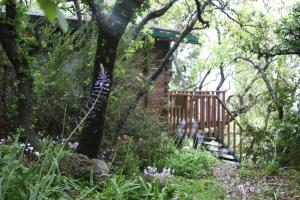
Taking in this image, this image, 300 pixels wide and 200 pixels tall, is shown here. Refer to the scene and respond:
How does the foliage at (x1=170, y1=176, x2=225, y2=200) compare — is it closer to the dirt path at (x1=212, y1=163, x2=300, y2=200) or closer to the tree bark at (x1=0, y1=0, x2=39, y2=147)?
the dirt path at (x1=212, y1=163, x2=300, y2=200)

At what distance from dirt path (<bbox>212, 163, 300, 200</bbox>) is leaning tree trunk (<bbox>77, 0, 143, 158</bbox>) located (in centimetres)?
191

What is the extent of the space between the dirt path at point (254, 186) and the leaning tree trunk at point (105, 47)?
1913mm

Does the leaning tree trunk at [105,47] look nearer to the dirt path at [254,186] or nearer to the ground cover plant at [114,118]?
the ground cover plant at [114,118]

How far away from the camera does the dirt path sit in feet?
17.8

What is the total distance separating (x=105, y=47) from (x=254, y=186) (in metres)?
3.37

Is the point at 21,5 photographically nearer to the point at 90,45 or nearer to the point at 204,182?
the point at 90,45

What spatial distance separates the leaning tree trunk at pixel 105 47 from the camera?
14.5ft

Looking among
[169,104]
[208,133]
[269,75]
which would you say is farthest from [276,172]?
[269,75]

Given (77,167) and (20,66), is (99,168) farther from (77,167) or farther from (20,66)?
(20,66)

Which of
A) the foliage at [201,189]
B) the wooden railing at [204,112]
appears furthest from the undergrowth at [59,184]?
the wooden railing at [204,112]

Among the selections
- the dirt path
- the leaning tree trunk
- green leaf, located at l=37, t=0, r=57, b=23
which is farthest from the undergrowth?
green leaf, located at l=37, t=0, r=57, b=23

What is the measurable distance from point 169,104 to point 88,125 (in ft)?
18.5

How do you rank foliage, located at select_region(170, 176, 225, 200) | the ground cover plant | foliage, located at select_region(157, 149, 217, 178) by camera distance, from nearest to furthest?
the ground cover plant, foliage, located at select_region(170, 176, 225, 200), foliage, located at select_region(157, 149, 217, 178)

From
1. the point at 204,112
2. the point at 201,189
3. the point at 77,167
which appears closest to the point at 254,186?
the point at 201,189
